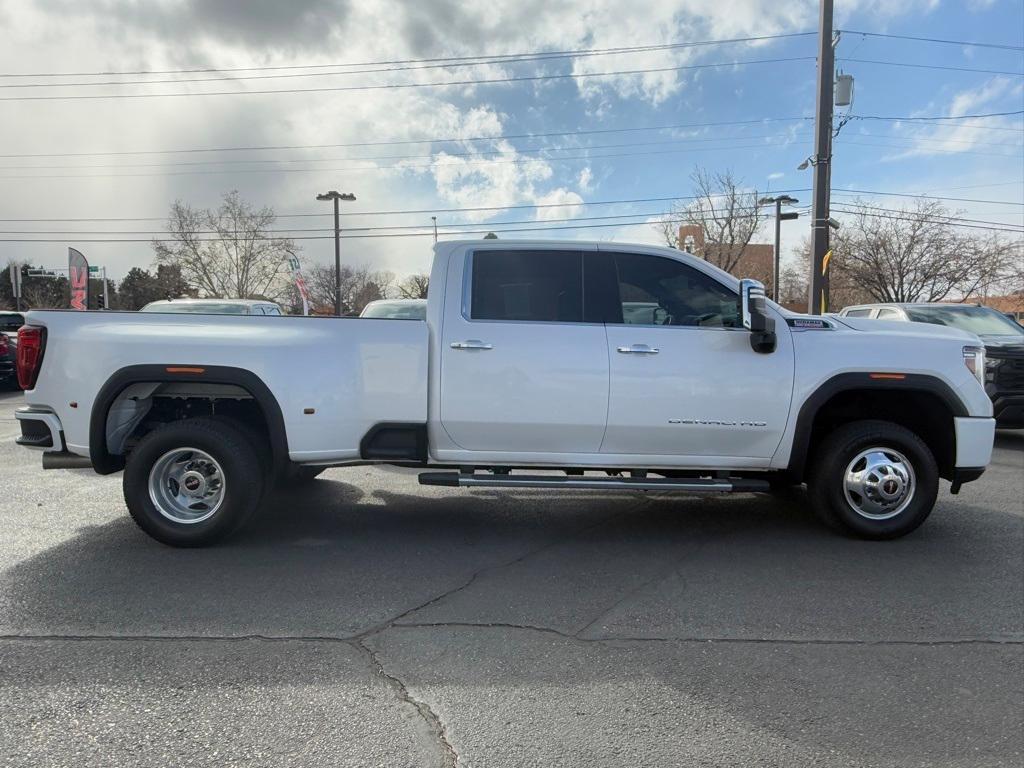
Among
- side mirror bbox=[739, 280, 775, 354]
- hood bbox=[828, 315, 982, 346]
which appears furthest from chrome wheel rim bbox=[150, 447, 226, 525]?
hood bbox=[828, 315, 982, 346]

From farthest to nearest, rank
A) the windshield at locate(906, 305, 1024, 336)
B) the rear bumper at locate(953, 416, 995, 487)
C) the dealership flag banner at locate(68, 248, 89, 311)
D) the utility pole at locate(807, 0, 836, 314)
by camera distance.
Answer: the dealership flag banner at locate(68, 248, 89, 311) < the utility pole at locate(807, 0, 836, 314) < the windshield at locate(906, 305, 1024, 336) < the rear bumper at locate(953, 416, 995, 487)

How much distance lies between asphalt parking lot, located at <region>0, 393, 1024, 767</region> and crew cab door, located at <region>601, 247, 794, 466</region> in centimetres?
77

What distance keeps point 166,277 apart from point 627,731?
4815 centimetres

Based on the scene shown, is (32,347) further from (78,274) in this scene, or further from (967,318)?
(78,274)

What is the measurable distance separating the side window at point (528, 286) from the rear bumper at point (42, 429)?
9.70 feet

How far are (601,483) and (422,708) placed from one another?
A: 231 centimetres

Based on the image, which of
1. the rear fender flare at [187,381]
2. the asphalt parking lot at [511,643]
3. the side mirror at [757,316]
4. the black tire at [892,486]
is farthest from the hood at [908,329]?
the rear fender flare at [187,381]

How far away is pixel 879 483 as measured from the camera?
4781 millimetres

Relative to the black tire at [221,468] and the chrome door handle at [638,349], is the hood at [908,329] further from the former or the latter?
the black tire at [221,468]

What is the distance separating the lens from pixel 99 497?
6031 millimetres

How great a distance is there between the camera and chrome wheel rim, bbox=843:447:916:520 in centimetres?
478

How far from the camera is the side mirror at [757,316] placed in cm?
453

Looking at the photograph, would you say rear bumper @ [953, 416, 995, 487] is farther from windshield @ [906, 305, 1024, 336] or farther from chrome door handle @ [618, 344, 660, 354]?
windshield @ [906, 305, 1024, 336]

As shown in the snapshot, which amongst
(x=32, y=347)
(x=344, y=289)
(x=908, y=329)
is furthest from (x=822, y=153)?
(x=344, y=289)
